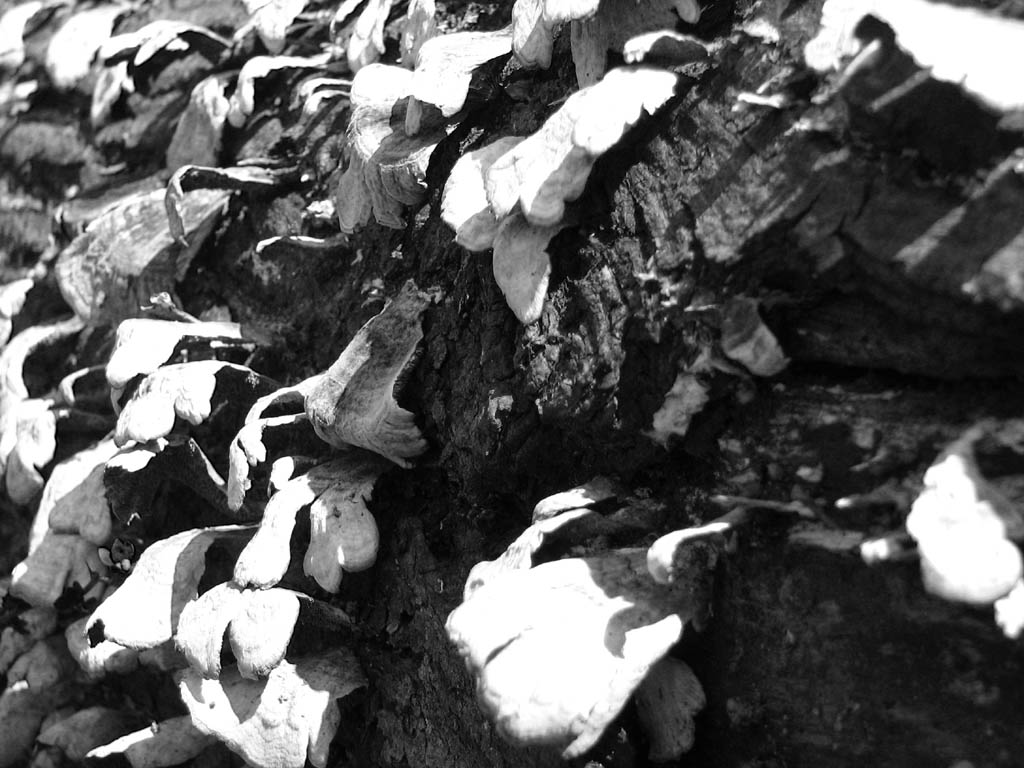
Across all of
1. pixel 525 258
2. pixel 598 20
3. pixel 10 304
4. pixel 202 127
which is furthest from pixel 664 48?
pixel 10 304

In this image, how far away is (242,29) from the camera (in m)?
2.94

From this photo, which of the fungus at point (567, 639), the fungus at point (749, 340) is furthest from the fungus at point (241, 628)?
the fungus at point (749, 340)

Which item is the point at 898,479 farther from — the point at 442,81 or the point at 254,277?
the point at 254,277

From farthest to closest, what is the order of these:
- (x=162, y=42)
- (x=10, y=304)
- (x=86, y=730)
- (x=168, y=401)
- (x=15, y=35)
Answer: (x=15, y=35), (x=10, y=304), (x=162, y=42), (x=86, y=730), (x=168, y=401)

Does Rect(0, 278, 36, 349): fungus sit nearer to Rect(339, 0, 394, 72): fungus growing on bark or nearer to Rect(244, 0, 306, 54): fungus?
Rect(244, 0, 306, 54): fungus

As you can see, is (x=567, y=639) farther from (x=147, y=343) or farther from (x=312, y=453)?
(x=147, y=343)

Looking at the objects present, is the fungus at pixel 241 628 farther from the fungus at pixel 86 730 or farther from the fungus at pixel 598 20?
the fungus at pixel 598 20

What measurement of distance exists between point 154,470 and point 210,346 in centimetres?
30

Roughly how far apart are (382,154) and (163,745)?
1.30 m

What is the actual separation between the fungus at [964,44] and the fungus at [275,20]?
1870 millimetres

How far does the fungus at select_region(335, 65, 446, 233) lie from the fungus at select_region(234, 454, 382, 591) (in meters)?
0.54

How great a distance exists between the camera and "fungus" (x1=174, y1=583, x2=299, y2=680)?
1.88 meters

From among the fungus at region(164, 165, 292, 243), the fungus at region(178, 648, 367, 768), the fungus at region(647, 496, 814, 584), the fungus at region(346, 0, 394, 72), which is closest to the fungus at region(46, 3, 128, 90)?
the fungus at region(164, 165, 292, 243)

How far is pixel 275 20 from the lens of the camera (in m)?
2.78
